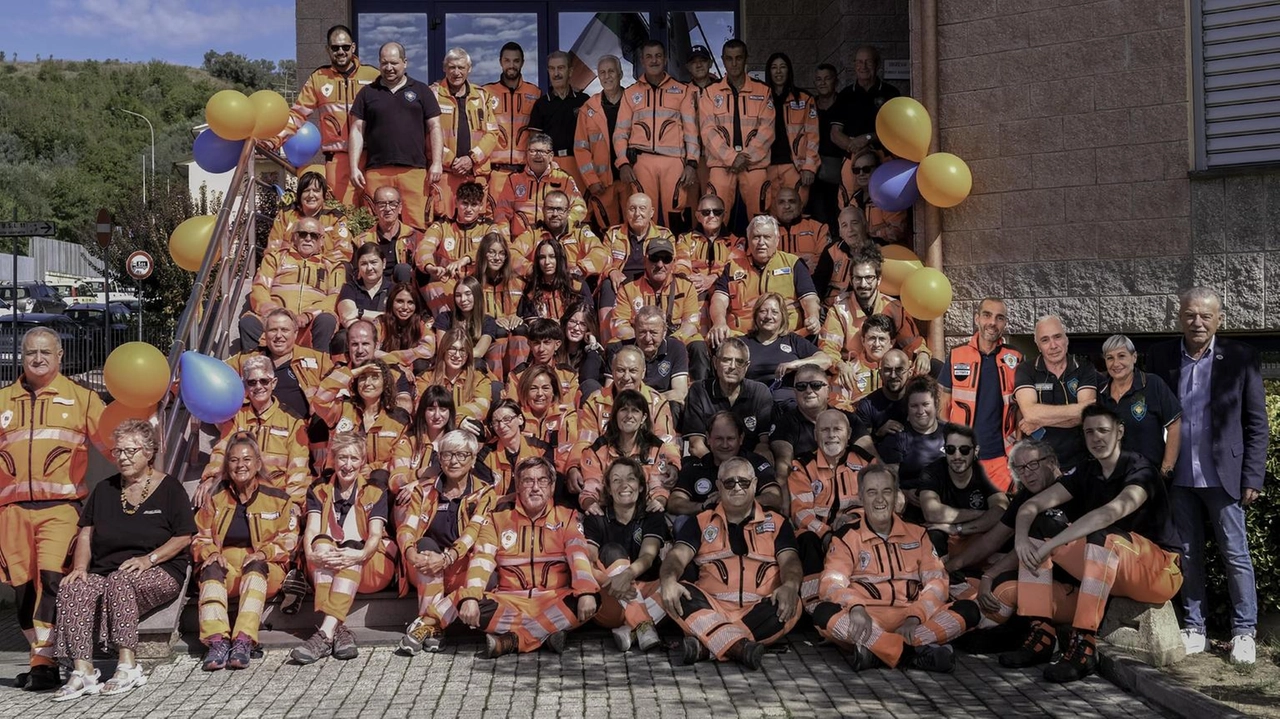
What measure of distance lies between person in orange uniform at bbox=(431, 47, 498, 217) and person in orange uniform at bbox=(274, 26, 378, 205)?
0.72 meters

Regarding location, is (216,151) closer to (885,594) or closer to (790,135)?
(790,135)

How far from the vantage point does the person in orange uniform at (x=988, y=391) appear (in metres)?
8.29

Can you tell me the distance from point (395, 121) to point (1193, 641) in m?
7.32

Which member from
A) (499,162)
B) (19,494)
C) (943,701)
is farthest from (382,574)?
(499,162)

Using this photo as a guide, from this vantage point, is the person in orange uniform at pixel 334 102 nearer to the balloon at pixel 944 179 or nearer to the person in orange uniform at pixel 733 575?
the balloon at pixel 944 179

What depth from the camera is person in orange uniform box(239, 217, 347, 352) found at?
941cm

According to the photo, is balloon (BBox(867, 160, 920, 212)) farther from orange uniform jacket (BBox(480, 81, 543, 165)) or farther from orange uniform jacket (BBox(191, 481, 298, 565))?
orange uniform jacket (BBox(191, 481, 298, 565))

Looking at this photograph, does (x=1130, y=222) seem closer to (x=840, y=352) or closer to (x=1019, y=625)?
(x=840, y=352)

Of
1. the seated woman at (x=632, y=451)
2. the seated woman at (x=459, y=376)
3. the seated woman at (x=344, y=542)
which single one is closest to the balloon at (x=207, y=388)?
the seated woman at (x=344, y=542)

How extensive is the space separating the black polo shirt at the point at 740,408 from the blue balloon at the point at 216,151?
4.89m

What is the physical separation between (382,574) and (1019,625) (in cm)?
363

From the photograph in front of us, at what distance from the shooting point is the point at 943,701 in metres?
5.97

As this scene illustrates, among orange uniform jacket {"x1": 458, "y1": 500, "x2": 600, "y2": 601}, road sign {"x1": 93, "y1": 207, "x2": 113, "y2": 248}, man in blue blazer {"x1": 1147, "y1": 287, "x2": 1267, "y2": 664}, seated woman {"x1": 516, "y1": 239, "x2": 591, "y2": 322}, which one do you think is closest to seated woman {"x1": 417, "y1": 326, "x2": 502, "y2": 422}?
seated woman {"x1": 516, "y1": 239, "x2": 591, "y2": 322}

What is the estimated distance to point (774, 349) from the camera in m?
8.96
